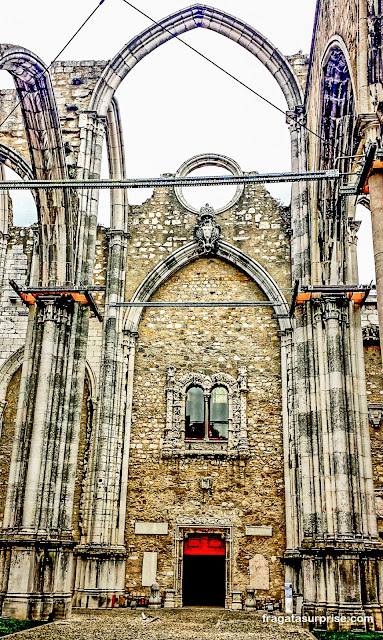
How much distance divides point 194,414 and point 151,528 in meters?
2.54

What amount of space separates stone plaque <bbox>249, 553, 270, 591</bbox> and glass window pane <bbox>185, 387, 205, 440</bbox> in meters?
2.74

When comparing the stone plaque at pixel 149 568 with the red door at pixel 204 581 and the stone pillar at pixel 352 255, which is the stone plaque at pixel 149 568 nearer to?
the red door at pixel 204 581

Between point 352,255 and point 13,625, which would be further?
point 352,255

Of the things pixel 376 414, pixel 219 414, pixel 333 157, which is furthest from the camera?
pixel 219 414

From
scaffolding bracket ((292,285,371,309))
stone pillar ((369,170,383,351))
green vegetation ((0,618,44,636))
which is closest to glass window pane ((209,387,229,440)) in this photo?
scaffolding bracket ((292,285,371,309))

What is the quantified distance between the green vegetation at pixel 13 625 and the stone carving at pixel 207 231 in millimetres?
9085

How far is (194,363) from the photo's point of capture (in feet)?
48.3

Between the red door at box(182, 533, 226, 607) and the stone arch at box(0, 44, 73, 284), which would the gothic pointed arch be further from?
the red door at box(182, 533, 226, 607)

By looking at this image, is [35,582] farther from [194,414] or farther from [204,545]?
[194,414]

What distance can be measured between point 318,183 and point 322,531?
19.0ft

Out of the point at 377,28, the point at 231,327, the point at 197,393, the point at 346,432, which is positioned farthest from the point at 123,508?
the point at 377,28

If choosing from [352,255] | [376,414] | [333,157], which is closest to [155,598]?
[376,414]

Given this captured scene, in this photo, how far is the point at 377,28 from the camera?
6.66 m

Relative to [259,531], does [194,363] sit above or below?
above
